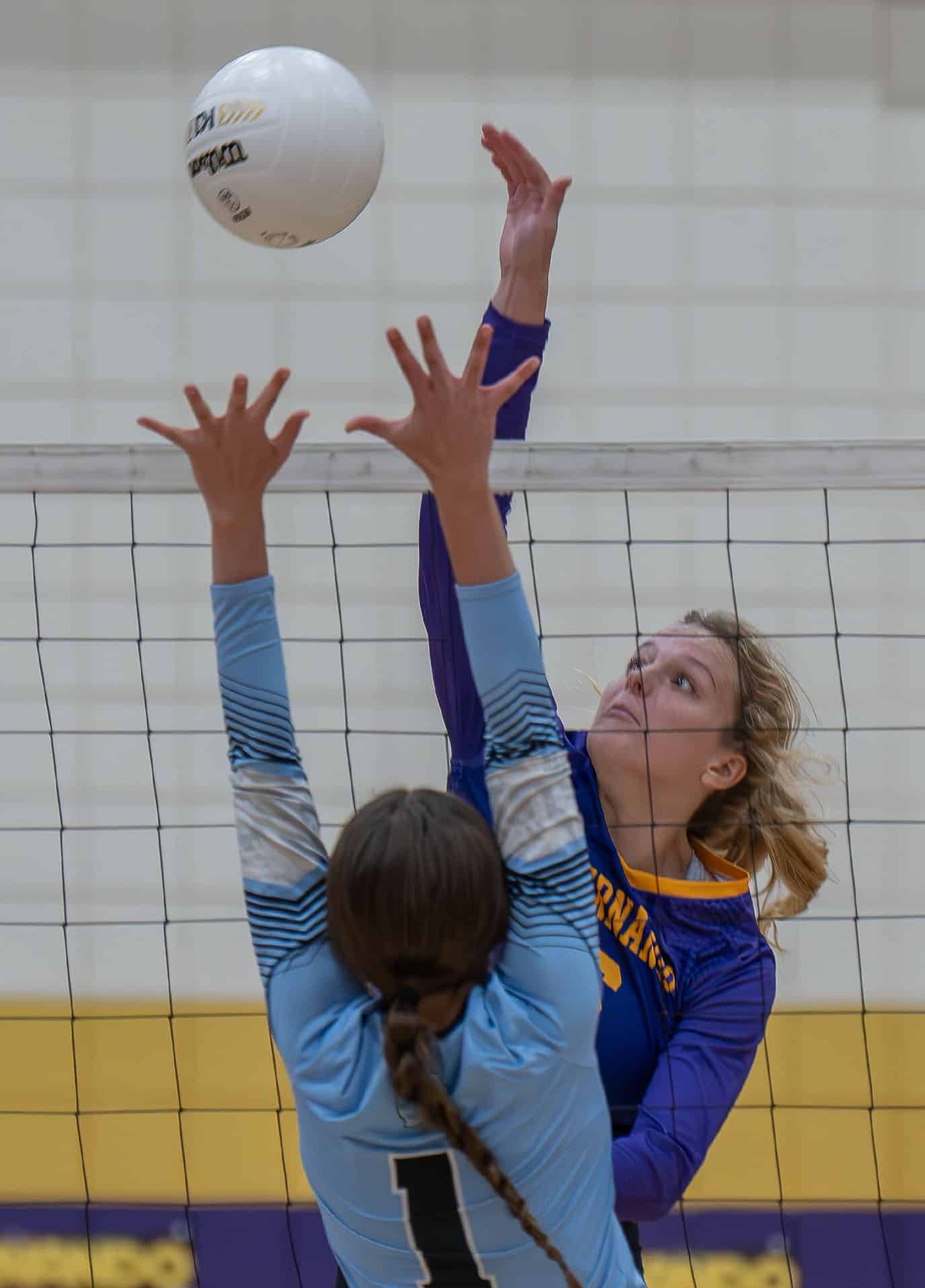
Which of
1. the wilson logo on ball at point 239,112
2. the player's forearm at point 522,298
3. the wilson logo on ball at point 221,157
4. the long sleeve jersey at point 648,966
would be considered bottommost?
the long sleeve jersey at point 648,966

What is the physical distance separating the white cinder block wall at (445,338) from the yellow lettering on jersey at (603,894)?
5.84ft

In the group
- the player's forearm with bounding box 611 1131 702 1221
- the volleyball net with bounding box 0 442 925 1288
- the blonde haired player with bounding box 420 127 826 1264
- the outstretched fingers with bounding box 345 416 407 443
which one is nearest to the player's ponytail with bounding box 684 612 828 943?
the blonde haired player with bounding box 420 127 826 1264

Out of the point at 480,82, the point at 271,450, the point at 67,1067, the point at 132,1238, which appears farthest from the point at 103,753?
the point at 271,450

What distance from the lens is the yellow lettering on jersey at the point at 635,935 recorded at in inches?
62.4

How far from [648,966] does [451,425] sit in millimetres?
792

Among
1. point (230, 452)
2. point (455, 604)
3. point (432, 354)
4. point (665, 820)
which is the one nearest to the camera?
point (432, 354)

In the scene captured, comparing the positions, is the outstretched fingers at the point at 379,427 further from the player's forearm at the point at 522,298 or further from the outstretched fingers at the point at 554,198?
the outstretched fingers at the point at 554,198

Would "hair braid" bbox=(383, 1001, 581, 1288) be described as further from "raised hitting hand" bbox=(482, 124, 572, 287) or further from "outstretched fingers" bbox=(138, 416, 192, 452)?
"raised hitting hand" bbox=(482, 124, 572, 287)

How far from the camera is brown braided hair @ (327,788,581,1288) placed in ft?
3.17

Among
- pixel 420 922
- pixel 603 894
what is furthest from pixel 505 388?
pixel 603 894

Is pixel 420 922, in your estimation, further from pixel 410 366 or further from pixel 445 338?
pixel 445 338

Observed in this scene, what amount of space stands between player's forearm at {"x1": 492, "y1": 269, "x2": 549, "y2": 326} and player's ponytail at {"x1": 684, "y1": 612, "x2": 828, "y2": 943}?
0.58 meters

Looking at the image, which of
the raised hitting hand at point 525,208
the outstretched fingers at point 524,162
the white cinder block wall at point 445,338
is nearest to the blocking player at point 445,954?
the raised hitting hand at point 525,208

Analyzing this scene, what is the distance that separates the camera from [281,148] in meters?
1.69
